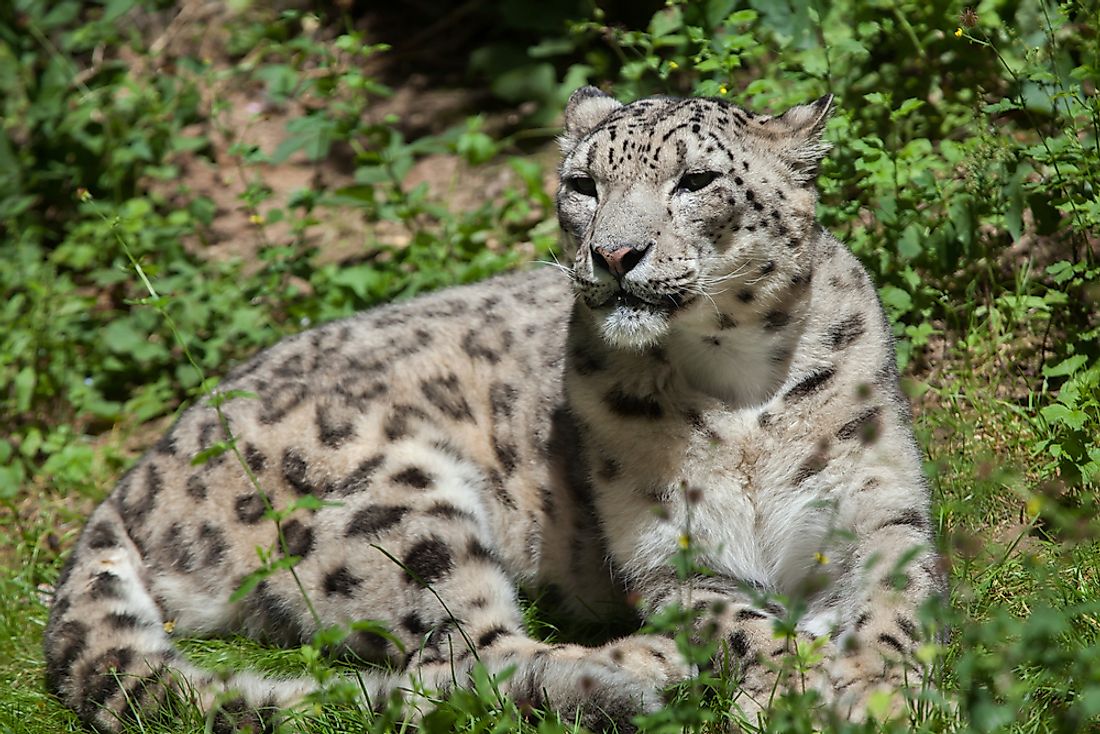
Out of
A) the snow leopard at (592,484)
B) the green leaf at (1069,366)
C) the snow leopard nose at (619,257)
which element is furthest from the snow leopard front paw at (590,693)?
the green leaf at (1069,366)

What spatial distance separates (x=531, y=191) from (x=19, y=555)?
3543 mm

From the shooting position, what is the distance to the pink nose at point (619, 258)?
426cm

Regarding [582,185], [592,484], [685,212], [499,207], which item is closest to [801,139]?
[685,212]

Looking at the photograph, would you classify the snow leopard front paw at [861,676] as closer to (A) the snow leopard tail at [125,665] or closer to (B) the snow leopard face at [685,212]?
(B) the snow leopard face at [685,212]

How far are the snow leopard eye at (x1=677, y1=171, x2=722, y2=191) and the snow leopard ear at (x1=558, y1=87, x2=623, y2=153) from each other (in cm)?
65

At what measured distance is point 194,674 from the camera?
473cm

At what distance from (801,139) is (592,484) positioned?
1.52 metres

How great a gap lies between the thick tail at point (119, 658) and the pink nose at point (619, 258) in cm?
183

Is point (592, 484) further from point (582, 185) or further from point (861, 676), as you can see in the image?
point (861, 676)

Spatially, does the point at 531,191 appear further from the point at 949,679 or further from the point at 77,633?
the point at 949,679

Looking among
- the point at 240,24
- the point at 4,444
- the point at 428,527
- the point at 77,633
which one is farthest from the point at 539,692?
the point at 240,24

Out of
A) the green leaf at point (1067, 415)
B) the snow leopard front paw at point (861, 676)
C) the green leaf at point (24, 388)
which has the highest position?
the green leaf at point (1067, 415)

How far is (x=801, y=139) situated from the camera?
4730mm

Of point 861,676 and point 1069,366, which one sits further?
point 1069,366
